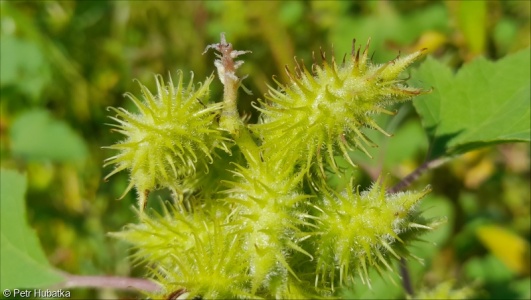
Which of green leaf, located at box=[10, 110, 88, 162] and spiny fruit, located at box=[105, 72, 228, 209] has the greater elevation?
green leaf, located at box=[10, 110, 88, 162]

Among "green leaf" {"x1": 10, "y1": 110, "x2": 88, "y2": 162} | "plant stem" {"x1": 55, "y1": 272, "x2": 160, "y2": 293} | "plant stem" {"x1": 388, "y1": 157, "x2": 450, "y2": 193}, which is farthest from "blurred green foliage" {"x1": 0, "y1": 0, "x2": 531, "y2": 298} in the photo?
"plant stem" {"x1": 388, "y1": 157, "x2": 450, "y2": 193}

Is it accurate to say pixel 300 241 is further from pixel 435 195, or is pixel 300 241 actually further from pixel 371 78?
pixel 435 195

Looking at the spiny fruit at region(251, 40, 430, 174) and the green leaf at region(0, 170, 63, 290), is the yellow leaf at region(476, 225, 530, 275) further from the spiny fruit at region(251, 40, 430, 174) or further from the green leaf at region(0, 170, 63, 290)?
the green leaf at region(0, 170, 63, 290)

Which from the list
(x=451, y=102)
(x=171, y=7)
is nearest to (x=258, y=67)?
(x=171, y=7)

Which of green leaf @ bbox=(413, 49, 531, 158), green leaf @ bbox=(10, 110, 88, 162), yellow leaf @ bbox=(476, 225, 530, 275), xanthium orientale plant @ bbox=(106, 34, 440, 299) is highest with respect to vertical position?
green leaf @ bbox=(10, 110, 88, 162)

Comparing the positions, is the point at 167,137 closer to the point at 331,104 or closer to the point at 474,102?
the point at 331,104

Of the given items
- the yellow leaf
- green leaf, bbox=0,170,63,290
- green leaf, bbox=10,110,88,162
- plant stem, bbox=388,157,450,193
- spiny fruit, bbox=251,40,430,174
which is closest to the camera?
spiny fruit, bbox=251,40,430,174
